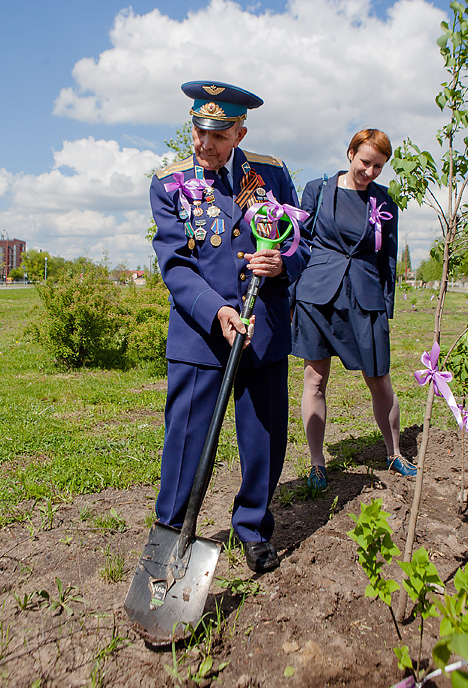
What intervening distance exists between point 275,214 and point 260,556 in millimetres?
1452

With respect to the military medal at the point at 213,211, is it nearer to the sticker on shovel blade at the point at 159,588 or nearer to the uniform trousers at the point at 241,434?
the uniform trousers at the point at 241,434

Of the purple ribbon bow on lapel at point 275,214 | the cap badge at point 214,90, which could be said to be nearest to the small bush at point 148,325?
the purple ribbon bow on lapel at point 275,214

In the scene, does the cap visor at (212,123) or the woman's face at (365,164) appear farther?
the woman's face at (365,164)

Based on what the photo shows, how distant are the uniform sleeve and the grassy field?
1177 mm

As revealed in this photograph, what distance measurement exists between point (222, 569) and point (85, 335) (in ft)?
16.8

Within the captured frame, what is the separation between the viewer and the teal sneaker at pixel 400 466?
3.34 metres

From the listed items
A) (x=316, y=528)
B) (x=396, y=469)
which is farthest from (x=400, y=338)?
(x=316, y=528)

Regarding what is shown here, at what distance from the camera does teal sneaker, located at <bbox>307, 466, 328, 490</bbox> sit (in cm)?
313

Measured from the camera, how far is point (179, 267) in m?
2.26

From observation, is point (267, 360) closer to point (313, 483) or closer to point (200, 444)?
point (200, 444)

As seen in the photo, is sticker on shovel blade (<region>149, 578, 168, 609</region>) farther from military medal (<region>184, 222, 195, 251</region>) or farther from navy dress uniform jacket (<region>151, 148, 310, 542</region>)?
military medal (<region>184, 222, 195, 251</region>)

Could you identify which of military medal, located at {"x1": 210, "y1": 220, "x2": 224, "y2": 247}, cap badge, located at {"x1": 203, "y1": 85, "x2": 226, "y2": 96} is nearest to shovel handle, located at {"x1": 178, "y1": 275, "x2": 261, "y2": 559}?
military medal, located at {"x1": 210, "y1": 220, "x2": 224, "y2": 247}

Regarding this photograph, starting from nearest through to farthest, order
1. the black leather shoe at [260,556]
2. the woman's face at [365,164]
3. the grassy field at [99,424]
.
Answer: the black leather shoe at [260,556], the woman's face at [365,164], the grassy field at [99,424]

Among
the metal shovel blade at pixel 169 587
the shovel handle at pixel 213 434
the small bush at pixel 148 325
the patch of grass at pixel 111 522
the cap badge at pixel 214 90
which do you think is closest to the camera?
the metal shovel blade at pixel 169 587
